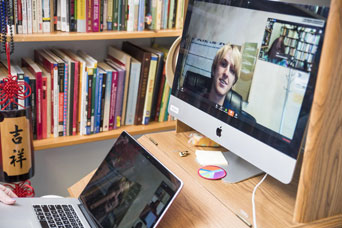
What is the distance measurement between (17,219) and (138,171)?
32 centimetres

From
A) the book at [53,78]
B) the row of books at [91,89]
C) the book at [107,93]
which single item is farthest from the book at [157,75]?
the book at [53,78]

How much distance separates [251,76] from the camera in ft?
3.19

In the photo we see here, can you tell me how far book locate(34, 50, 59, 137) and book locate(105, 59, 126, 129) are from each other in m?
0.27

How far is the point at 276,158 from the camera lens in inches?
35.6

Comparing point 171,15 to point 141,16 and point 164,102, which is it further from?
point 164,102

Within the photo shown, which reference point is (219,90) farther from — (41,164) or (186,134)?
(41,164)

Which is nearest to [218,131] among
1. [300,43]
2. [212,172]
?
[212,172]

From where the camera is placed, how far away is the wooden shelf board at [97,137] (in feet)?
5.59

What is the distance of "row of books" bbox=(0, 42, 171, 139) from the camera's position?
166cm

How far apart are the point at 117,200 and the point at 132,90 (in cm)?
94

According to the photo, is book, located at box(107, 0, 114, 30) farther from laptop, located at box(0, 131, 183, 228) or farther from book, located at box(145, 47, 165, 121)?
laptop, located at box(0, 131, 183, 228)

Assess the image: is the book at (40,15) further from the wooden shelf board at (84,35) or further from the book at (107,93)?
the book at (107,93)

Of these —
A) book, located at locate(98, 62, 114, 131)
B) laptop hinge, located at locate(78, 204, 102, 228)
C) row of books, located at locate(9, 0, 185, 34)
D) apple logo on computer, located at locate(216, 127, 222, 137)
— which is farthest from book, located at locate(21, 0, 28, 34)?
apple logo on computer, located at locate(216, 127, 222, 137)

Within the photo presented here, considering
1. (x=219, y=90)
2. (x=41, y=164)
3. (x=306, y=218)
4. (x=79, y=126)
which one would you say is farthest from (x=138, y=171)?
(x=41, y=164)
